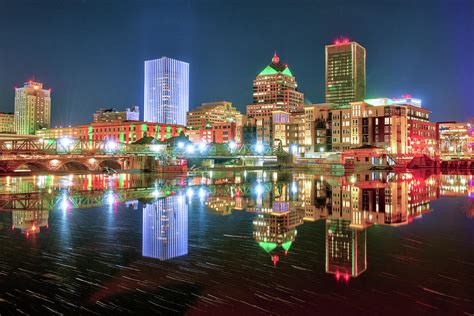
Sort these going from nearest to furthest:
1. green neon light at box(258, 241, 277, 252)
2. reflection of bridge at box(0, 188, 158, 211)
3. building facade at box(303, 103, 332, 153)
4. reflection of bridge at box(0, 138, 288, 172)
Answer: green neon light at box(258, 241, 277, 252) < reflection of bridge at box(0, 188, 158, 211) < reflection of bridge at box(0, 138, 288, 172) < building facade at box(303, 103, 332, 153)

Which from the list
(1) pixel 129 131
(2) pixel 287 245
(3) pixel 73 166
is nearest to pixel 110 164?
(3) pixel 73 166

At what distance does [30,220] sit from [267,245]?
13898 millimetres

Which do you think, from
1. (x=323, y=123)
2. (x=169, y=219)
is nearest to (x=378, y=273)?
(x=169, y=219)

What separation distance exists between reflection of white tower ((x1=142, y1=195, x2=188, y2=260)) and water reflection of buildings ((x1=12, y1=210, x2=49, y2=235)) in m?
5.20

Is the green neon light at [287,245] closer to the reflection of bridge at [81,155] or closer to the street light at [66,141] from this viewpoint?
the reflection of bridge at [81,155]

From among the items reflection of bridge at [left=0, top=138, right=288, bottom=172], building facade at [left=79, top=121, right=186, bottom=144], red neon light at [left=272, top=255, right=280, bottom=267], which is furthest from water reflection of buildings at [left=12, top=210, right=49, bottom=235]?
building facade at [left=79, top=121, right=186, bottom=144]

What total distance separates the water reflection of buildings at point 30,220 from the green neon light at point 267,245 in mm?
10638

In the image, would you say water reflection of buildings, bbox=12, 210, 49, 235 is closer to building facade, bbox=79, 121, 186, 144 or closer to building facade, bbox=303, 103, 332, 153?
building facade, bbox=303, 103, 332, 153

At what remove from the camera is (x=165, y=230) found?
19.8 metres

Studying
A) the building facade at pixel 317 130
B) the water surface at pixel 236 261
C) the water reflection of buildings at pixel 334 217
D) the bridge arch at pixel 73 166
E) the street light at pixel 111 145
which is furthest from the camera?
the building facade at pixel 317 130

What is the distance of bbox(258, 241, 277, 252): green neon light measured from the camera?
1615 cm

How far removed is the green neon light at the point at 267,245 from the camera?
16.1 meters

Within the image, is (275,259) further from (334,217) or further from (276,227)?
(334,217)

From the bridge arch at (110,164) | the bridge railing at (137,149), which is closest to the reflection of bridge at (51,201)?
the bridge railing at (137,149)
